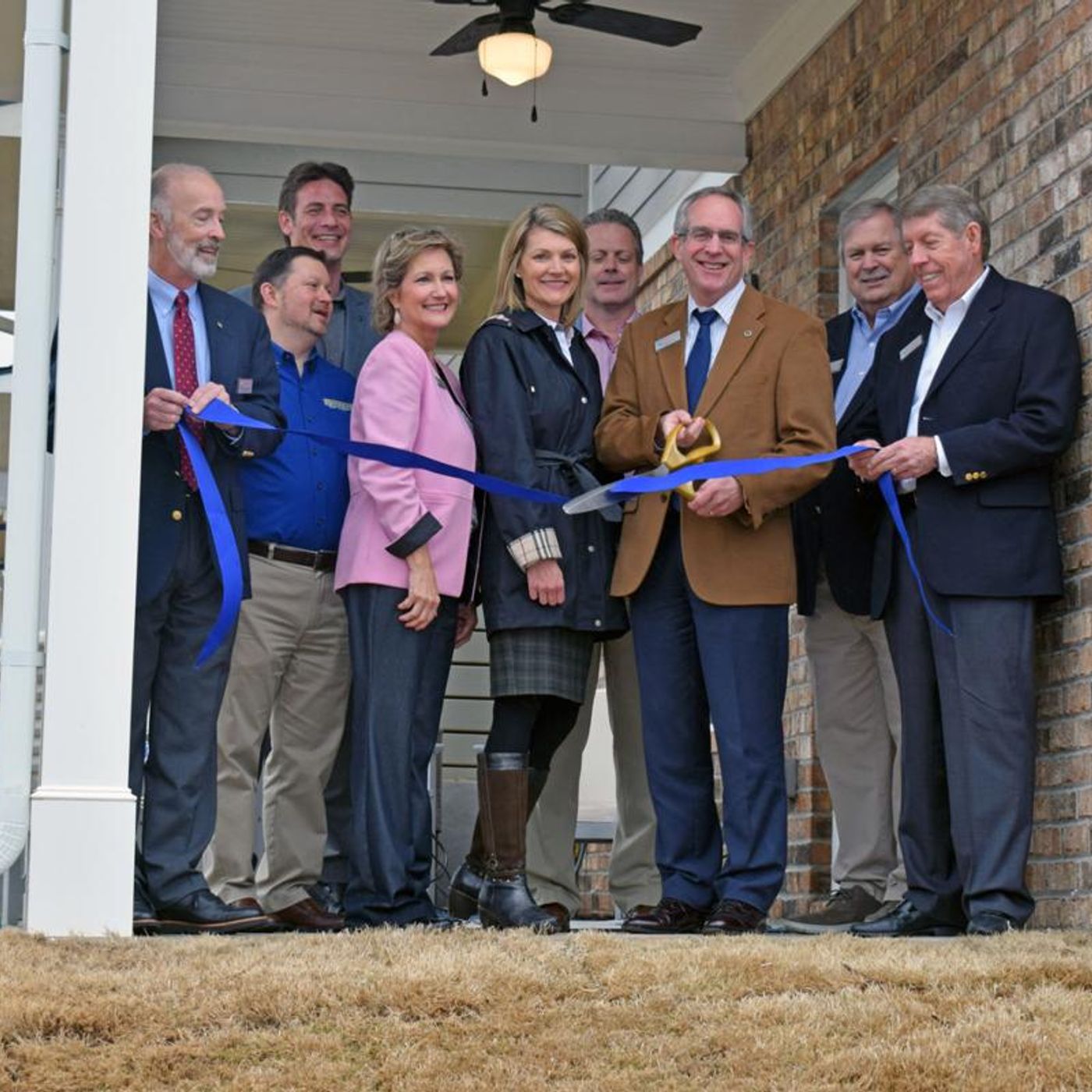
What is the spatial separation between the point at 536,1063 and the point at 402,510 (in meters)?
2.07

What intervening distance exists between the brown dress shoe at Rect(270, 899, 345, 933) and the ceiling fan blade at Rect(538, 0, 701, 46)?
3.42 m

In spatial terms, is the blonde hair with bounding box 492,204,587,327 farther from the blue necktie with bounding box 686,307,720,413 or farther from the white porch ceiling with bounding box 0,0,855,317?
the white porch ceiling with bounding box 0,0,855,317

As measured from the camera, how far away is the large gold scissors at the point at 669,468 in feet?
16.5

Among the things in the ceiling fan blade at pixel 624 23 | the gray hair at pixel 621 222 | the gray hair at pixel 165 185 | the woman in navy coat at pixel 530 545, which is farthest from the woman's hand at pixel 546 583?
the ceiling fan blade at pixel 624 23

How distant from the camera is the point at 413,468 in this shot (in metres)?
5.05

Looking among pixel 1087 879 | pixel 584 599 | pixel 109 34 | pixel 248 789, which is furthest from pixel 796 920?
pixel 109 34

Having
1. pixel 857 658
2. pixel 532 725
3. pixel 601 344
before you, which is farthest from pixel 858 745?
pixel 601 344

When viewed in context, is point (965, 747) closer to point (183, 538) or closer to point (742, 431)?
point (742, 431)

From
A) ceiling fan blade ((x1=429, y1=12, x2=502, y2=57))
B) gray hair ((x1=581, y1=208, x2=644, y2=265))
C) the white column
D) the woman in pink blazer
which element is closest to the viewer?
Result: the white column

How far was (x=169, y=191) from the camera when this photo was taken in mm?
4973

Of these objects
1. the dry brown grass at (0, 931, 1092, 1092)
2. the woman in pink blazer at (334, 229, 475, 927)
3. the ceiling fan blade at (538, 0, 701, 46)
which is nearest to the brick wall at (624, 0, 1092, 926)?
the ceiling fan blade at (538, 0, 701, 46)

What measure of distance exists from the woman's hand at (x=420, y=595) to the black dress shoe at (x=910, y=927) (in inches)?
53.5

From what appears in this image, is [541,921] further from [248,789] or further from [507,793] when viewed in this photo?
[248,789]

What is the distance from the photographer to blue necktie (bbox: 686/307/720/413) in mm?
5363
